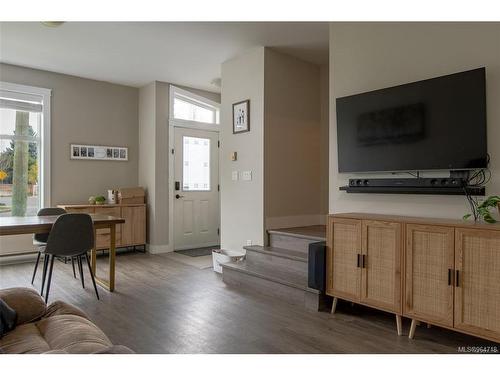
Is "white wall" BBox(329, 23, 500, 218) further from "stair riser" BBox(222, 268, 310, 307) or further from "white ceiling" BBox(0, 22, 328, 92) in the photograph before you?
"stair riser" BBox(222, 268, 310, 307)

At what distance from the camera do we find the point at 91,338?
1.56m

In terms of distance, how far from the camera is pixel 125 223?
5637 mm

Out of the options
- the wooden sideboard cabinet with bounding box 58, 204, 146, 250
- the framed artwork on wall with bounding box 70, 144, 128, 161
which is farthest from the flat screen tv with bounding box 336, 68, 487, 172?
the framed artwork on wall with bounding box 70, 144, 128, 161

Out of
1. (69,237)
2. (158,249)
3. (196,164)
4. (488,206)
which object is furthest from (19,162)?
(488,206)

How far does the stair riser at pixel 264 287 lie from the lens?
10.9 feet

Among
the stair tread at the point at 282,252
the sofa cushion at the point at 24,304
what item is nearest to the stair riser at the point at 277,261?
the stair tread at the point at 282,252

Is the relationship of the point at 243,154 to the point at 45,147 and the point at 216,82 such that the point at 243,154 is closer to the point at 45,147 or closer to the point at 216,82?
the point at 216,82

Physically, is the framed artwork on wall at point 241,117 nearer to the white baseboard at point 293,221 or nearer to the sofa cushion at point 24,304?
the white baseboard at point 293,221

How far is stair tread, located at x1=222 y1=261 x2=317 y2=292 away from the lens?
11.1 feet

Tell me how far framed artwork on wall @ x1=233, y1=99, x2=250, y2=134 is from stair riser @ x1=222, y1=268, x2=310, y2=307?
1.73m

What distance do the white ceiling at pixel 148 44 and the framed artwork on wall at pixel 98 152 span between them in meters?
1.13

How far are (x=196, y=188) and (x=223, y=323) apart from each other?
3.61 metres
